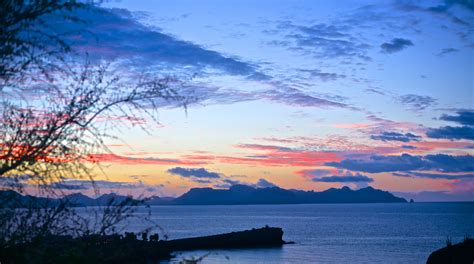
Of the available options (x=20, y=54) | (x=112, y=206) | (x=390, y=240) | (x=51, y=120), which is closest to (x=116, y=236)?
(x=112, y=206)

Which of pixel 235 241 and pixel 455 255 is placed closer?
pixel 455 255

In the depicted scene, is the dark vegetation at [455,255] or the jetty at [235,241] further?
the jetty at [235,241]

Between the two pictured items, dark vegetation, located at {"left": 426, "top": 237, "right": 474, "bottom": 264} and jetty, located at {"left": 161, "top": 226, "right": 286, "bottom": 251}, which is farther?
jetty, located at {"left": 161, "top": 226, "right": 286, "bottom": 251}

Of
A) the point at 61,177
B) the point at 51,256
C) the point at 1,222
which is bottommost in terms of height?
the point at 51,256

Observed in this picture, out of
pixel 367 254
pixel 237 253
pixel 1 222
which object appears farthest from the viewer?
pixel 237 253

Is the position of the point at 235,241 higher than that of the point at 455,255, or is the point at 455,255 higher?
the point at 455,255

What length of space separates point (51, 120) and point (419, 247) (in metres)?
98.2

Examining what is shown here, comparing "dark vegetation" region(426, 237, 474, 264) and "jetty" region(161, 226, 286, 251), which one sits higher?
"dark vegetation" region(426, 237, 474, 264)

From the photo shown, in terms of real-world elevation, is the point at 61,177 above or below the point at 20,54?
below

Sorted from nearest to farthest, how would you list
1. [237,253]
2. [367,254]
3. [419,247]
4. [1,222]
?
[1,222], [367,254], [237,253], [419,247]

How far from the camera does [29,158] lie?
19.9 ft

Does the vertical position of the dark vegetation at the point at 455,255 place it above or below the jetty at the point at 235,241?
above

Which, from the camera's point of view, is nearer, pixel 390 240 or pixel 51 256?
pixel 51 256

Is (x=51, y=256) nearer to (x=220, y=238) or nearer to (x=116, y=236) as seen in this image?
(x=116, y=236)
